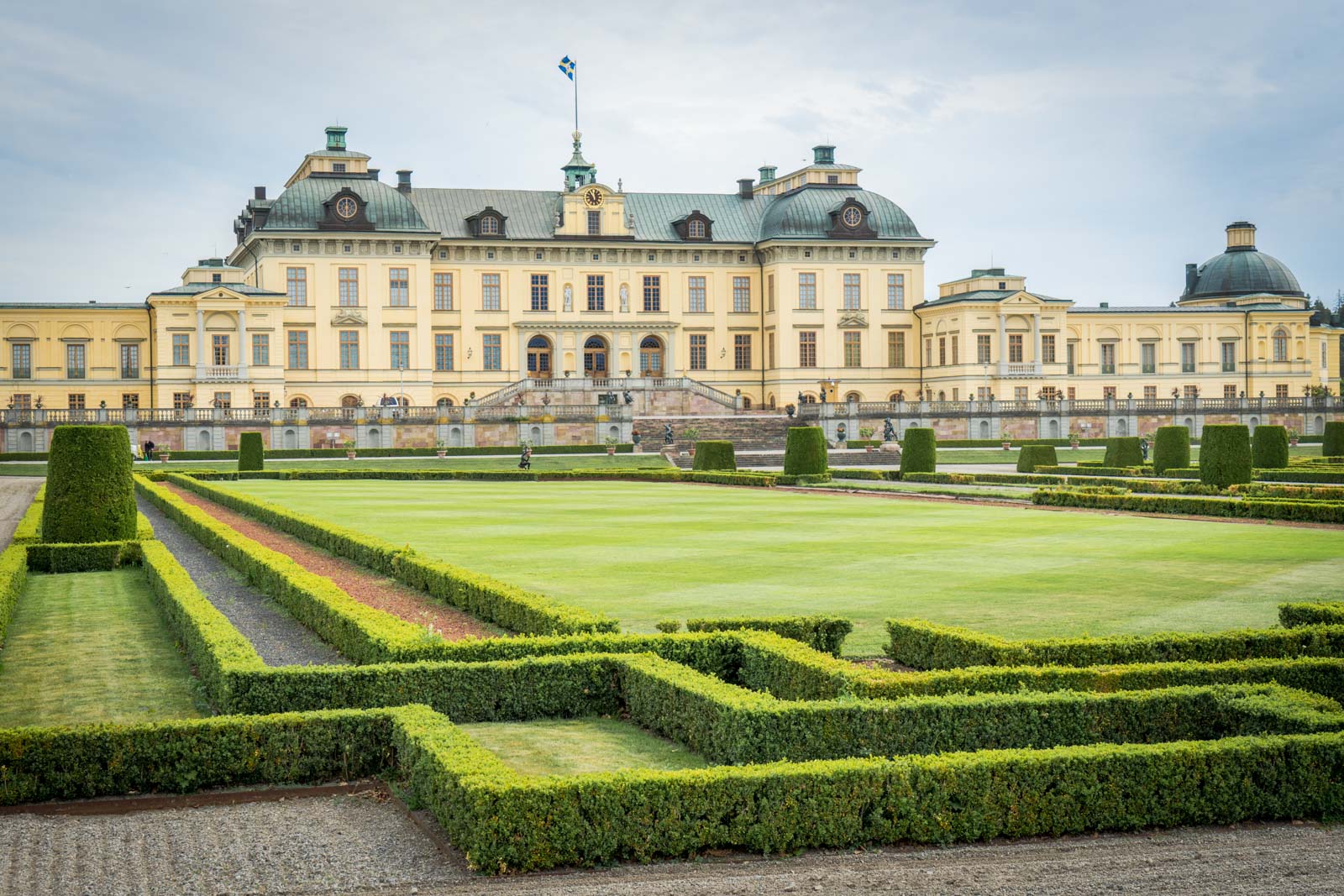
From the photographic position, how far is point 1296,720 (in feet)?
26.2

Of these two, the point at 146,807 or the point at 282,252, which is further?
the point at 282,252

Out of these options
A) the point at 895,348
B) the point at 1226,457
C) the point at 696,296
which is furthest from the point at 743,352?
the point at 1226,457

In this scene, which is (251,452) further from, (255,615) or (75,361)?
(255,615)

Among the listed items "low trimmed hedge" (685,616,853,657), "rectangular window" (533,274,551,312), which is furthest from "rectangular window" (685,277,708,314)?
"low trimmed hedge" (685,616,853,657)

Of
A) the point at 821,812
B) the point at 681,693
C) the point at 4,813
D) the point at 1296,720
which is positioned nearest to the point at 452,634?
the point at 681,693

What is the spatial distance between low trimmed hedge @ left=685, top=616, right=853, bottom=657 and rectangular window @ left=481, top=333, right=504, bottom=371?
200 ft

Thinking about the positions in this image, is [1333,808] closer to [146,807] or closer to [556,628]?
[556,628]

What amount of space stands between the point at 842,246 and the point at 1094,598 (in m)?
61.3

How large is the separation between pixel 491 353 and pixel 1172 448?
133ft

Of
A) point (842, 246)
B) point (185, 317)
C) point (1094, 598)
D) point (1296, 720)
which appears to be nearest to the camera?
point (1296, 720)

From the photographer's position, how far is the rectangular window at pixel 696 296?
7431 centimetres

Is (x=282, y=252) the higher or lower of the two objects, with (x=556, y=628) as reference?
higher

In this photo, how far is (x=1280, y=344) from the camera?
7831 cm

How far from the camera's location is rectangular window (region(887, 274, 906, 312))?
74875mm
